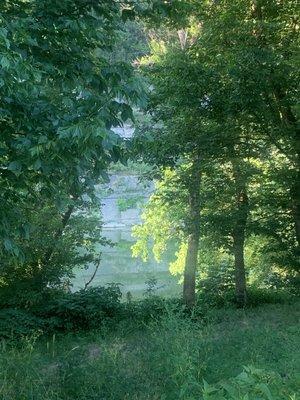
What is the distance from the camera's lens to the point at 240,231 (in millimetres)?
14555

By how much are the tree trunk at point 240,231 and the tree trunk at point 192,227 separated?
1054 millimetres

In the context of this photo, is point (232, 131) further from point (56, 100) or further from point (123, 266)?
point (123, 266)

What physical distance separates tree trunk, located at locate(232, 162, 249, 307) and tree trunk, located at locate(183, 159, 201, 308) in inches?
41.5

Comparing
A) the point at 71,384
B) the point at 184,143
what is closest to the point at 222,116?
the point at 184,143

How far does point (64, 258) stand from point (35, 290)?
1213 millimetres

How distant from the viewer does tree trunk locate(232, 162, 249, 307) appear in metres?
13.3

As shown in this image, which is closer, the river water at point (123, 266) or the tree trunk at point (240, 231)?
the tree trunk at point (240, 231)

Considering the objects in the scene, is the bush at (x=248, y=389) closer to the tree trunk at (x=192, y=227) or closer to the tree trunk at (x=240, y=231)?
the tree trunk at (x=192, y=227)

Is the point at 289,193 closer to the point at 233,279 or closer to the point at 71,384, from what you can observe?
the point at 233,279

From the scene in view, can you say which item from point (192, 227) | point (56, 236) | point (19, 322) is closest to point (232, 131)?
point (192, 227)

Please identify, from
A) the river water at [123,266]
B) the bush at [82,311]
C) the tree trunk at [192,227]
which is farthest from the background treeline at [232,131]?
the river water at [123,266]

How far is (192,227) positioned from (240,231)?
1.78m

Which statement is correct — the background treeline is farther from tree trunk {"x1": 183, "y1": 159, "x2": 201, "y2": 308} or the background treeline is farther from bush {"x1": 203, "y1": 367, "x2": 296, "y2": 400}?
bush {"x1": 203, "y1": 367, "x2": 296, "y2": 400}

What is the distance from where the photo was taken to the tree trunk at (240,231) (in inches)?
525
